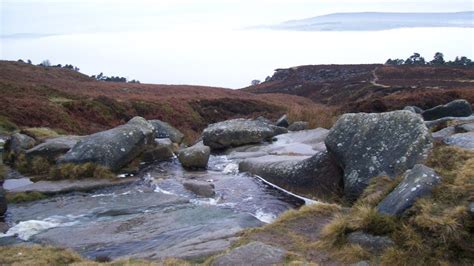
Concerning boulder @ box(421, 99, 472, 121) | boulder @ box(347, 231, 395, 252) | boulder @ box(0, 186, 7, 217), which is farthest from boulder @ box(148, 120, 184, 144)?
boulder @ box(347, 231, 395, 252)

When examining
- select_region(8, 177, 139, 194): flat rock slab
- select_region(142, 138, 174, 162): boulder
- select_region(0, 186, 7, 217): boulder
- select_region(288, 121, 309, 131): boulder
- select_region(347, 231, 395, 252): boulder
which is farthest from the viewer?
select_region(288, 121, 309, 131): boulder

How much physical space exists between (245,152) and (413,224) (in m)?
14.1

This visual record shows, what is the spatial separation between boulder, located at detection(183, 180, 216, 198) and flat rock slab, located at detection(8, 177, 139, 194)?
2558 mm

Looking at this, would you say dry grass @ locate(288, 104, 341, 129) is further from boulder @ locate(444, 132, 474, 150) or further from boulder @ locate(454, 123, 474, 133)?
boulder @ locate(444, 132, 474, 150)

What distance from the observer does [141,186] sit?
56.6 ft

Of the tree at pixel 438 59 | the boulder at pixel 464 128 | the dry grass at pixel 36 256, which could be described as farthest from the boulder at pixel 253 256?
the tree at pixel 438 59

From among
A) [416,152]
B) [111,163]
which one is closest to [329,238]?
[416,152]

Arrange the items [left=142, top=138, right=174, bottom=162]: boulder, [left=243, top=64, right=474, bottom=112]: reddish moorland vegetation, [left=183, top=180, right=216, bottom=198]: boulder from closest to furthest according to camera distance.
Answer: [left=183, top=180, right=216, bottom=198]: boulder, [left=142, top=138, right=174, bottom=162]: boulder, [left=243, top=64, right=474, bottom=112]: reddish moorland vegetation

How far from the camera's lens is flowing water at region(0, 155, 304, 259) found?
11.1 m

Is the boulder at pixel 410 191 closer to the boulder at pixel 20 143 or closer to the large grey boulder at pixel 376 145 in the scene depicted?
the large grey boulder at pixel 376 145

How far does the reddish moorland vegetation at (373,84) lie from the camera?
109 feet

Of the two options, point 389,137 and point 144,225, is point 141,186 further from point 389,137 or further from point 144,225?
point 389,137

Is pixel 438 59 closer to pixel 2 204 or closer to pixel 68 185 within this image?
pixel 68 185

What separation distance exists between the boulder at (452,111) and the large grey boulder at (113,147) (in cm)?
1525
